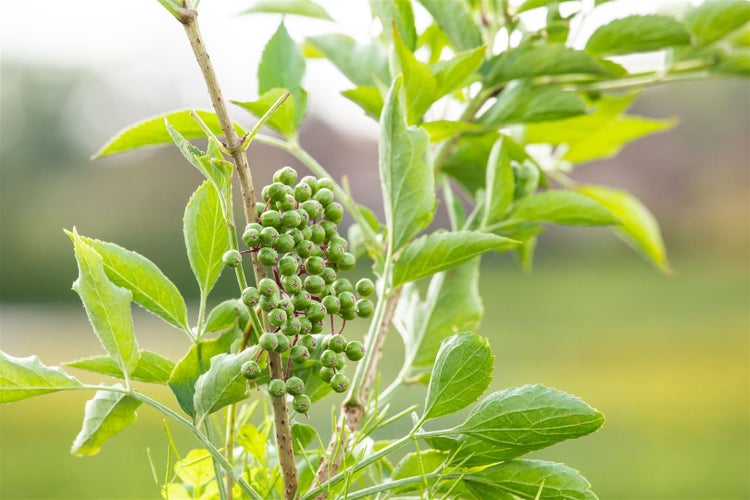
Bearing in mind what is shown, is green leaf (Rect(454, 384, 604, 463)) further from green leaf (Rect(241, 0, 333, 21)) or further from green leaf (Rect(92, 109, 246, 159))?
green leaf (Rect(241, 0, 333, 21))

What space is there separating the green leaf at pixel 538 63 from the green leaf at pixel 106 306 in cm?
22

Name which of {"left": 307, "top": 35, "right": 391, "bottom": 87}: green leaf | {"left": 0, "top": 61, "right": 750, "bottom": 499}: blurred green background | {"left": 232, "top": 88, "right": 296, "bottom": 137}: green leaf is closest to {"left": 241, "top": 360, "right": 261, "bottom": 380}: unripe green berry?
{"left": 232, "top": 88, "right": 296, "bottom": 137}: green leaf

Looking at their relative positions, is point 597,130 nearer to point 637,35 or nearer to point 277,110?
point 637,35

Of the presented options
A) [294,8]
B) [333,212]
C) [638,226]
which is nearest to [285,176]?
[333,212]

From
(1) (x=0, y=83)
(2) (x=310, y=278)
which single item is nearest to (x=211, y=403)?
(2) (x=310, y=278)

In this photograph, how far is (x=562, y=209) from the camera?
0.38 m

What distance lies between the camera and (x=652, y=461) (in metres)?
2.76

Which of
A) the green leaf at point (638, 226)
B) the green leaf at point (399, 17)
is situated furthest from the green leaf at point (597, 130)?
the green leaf at point (399, 17)

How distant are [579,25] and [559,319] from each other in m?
5.23

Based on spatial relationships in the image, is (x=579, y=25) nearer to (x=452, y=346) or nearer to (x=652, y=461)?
(x=452, y=346)

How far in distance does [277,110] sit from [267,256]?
Answer: 0.11 metres

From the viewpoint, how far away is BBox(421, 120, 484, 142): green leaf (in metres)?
0.36

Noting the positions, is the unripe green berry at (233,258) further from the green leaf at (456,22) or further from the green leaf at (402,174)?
the green leaf at (456,22)

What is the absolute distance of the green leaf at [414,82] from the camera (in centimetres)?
33
